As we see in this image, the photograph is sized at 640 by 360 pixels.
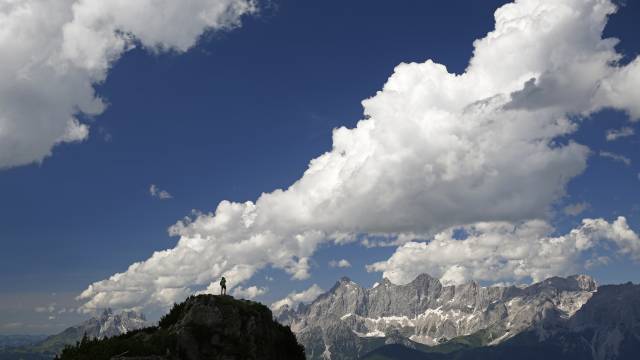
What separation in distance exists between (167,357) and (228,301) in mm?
19046

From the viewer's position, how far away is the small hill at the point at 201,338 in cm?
9194

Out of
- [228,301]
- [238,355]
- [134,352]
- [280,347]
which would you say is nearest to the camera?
[134,352]

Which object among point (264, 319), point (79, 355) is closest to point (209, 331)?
point (264, 319)

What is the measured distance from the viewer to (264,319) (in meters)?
112

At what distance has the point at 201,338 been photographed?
3962 inches

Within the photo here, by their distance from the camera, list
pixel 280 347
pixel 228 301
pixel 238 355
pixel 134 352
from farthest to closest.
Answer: pixel 280 347, pixel 228 301, pixel 238 355, pixel 134 352

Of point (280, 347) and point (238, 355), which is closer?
point (238, 355)

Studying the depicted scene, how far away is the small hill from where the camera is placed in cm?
9194

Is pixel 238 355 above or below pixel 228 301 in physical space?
below

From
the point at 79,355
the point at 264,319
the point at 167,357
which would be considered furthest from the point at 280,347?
the point at 79,355

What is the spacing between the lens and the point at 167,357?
9112cm

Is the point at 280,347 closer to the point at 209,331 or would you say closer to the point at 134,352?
the point at 209,331

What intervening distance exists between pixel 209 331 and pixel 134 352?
50.3 feet

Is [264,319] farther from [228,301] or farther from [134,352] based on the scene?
[134,352]
